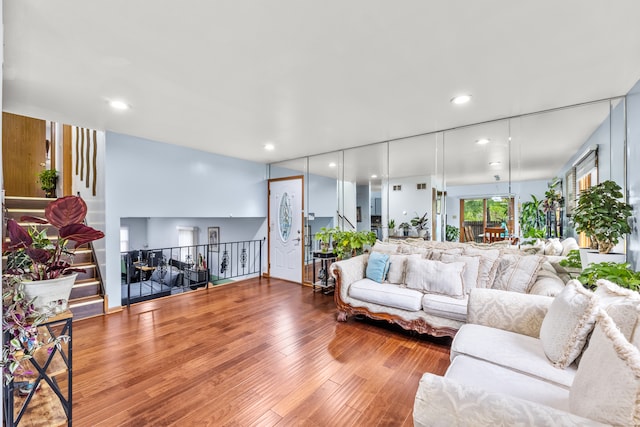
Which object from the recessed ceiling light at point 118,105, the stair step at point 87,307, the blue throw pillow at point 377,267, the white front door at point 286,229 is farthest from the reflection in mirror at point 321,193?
the stair step at point 87,307

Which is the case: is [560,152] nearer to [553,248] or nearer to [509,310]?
[553,248]

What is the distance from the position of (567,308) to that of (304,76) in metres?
2.20

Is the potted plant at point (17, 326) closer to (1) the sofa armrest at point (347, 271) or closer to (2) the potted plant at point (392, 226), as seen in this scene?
(1) the sofa armrest at point (347, 271)

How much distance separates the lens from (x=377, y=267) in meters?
3.32

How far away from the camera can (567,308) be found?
150cm

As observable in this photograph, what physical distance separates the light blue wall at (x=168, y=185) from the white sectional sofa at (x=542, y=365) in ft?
13.1

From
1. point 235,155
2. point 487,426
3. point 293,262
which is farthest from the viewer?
point 293,262

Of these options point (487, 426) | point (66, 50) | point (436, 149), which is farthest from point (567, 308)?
point (66, 50)

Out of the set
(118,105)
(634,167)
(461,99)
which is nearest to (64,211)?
(118,105)

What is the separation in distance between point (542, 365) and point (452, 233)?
2204mm

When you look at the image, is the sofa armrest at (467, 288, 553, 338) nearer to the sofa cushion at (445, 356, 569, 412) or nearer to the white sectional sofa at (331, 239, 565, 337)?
the white sectional sofa at (331, 239, 565, 337)

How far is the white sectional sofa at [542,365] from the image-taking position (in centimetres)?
89

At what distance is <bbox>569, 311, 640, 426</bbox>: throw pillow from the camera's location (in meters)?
0.83

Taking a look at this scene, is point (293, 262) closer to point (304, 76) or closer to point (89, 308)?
point (89, 308)
